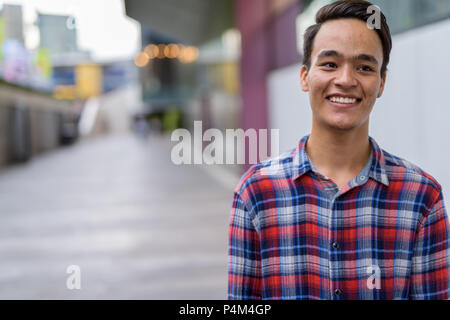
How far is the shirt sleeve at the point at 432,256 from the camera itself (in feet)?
3.80

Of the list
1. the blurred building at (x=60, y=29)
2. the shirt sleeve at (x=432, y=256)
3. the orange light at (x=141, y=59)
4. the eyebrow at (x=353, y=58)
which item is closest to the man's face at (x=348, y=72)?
the eyebrow at (x=353, y=58)

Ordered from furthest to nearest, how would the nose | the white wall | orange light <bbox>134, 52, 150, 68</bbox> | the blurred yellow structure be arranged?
the blurred yellow structure
orange light <bbox>134, 52, 150, 68</bbox>
the white wall
the nose

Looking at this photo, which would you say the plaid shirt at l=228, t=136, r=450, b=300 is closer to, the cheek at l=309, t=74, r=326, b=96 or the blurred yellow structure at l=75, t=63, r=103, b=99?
the cheek at l=309, t=74, r=326, b=96

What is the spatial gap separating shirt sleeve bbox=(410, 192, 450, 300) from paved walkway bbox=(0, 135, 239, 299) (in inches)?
117

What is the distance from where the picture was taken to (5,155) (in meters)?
17.2

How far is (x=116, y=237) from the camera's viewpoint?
6.70 m

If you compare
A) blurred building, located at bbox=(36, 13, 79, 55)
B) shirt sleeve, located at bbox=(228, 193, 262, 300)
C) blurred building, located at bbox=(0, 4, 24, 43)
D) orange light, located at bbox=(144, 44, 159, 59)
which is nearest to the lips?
shirt sleeve, located at bbox=(228, 193, 262, 300)

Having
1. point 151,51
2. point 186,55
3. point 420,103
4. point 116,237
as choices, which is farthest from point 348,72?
point 151,51

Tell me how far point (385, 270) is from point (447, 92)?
232 centimetres

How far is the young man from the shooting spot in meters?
1.12

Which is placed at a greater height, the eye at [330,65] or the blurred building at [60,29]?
the blurred building at [60,29]

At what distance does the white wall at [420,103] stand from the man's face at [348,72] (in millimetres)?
1925

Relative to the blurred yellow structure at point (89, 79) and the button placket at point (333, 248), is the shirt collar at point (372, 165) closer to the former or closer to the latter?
the button placket at point (333, 248)
